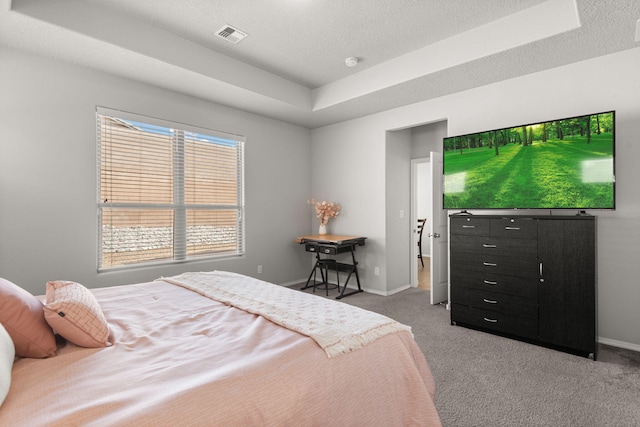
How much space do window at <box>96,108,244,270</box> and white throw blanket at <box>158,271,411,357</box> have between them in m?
1.55

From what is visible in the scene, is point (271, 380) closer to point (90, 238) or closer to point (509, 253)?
point (509, 253)

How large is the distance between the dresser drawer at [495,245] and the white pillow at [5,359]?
335 cm

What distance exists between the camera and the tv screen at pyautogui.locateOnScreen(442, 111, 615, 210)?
2.67 metres

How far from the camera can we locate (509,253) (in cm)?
299

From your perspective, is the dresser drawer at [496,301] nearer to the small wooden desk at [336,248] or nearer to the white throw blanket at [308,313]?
the small wooden desk at [336,248]

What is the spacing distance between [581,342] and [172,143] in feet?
14.7

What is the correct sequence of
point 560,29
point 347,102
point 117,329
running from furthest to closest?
point 347,102, point 560,29, point 117,329

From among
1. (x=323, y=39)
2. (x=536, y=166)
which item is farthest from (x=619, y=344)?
(x=323, y=39)

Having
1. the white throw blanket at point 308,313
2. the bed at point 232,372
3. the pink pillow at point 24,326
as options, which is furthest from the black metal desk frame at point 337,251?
the pink pillow at point 24,326

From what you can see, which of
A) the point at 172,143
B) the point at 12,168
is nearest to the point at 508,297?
the point at 172,143

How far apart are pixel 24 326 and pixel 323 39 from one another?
3.12 m

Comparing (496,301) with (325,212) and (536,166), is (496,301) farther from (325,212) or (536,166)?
(325,212)

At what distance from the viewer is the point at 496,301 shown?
3.07 meters

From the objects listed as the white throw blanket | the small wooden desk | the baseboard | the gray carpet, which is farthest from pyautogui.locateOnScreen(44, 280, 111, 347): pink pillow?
the baseboard
